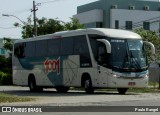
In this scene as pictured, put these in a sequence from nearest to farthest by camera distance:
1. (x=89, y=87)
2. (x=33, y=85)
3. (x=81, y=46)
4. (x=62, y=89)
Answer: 1. (x=89, y=87)
2. (x=81, y=46)
3. (x=62, y=89)
4. (x=33, y=85)

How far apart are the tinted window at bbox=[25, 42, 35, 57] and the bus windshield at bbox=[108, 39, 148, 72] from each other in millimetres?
8118

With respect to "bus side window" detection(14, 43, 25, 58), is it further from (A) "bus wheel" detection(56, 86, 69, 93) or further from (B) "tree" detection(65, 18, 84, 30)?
(B) "tree" detection(65, 18, 84, 30)

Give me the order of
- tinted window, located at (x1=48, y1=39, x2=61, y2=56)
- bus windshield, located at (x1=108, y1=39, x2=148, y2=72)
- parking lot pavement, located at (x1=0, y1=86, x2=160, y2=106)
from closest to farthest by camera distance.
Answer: parking lot pavement, located at (x1=0, y1=86, x2=160, y2=106), bus windshield, located at (x1=108, y1=39, x2=148, y2=72), tinted window, located at (x1=48, y1=39, x2=61, y2=56)

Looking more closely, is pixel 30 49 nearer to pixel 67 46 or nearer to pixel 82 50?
pixel 67 46

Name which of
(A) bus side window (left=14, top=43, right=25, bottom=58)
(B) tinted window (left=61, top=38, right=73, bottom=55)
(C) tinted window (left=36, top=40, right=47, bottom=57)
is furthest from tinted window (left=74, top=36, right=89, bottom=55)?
(A) bus side window (left=14, top=43, right=25, bottom=58)

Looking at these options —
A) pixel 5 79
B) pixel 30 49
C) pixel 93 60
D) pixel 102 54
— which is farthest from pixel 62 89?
pixel 5 79

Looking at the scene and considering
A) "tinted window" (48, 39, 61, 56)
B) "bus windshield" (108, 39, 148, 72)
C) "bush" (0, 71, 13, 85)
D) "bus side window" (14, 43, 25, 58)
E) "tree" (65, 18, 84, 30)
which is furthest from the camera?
"tree" (65, 18, 84, 30)

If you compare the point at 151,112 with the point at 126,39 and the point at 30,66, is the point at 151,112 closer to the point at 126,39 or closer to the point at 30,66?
the point at 126,39

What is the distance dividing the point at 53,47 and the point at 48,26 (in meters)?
23.8

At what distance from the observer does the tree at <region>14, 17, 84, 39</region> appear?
54256 mm

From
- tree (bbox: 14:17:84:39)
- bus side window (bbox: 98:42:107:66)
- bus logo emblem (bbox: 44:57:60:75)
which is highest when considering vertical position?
tree (bbox: 14:17:84:39)

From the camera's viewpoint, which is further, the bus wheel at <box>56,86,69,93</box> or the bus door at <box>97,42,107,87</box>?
the bus wheel at <box>56,86,69,93</box>

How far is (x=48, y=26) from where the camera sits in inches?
2164

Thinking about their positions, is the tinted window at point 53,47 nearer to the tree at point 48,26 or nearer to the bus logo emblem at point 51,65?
the bus logo emblem at point 51,65
